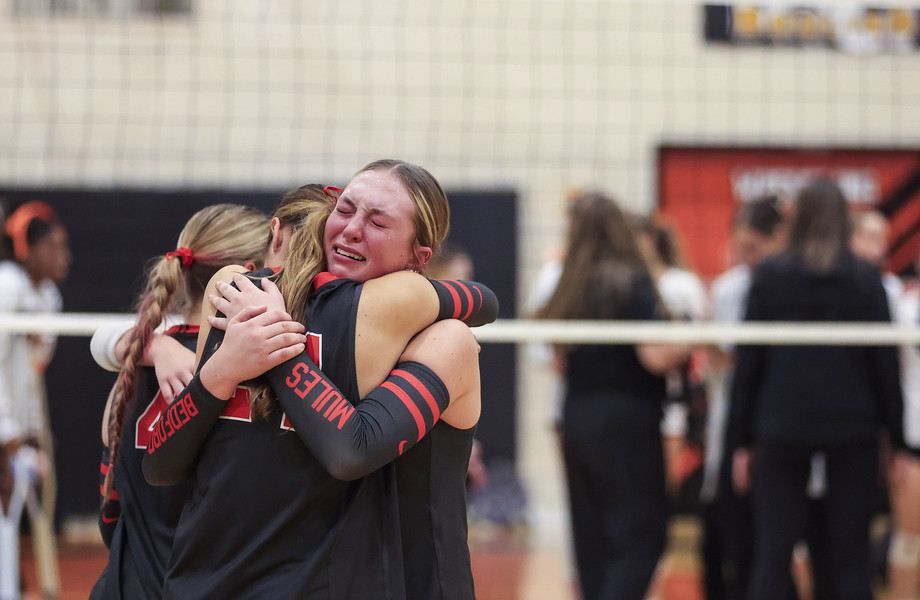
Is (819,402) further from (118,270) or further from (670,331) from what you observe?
(118,270)

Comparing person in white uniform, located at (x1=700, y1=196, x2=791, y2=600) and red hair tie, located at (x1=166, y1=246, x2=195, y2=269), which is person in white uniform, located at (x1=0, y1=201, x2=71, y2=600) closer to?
red hair tie, located at (x1=166, y1=246, x2=195, y2=269)

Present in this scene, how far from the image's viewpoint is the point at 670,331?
11.5 feet

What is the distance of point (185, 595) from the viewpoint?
54.9 inches

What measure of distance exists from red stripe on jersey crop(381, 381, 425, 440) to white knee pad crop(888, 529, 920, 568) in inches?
140

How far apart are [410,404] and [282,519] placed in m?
0.25

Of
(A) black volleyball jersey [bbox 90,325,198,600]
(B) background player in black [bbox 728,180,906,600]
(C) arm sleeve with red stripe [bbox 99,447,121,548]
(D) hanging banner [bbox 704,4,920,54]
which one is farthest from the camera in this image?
(D) hanging banner [bbox 704,4,920,54]

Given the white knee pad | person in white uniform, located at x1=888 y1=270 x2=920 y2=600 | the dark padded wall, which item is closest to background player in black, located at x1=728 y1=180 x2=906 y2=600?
person in white uniform, located at x1=888 y1=270 x2=920 y2=600

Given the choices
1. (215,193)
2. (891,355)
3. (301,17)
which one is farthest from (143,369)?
(301,17)

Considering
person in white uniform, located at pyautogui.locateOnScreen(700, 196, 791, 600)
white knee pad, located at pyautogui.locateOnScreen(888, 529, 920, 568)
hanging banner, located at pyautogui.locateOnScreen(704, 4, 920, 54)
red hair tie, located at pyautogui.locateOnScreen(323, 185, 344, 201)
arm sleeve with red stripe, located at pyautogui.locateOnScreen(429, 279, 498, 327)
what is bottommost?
white knee pad, located at pyautogui.locateOnScreen(888, 529, 920, 568)

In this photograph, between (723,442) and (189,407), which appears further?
(723,442)

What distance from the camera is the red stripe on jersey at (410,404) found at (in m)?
1.38

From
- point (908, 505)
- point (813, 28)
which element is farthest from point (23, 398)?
point (813, 28)

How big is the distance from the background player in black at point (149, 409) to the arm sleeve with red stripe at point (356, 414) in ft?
1.30

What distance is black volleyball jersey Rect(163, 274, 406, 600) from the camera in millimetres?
1372
